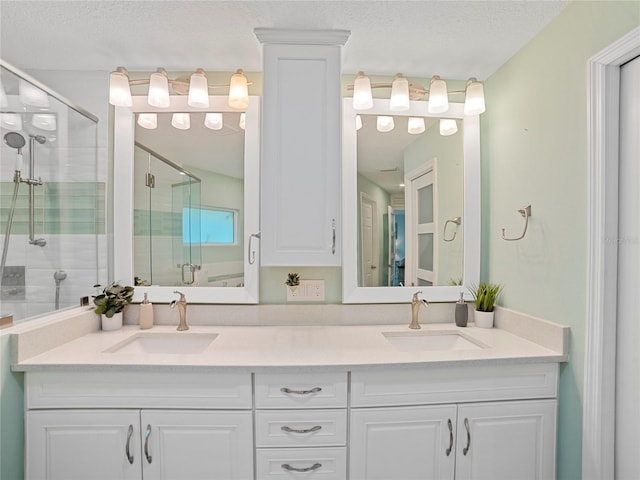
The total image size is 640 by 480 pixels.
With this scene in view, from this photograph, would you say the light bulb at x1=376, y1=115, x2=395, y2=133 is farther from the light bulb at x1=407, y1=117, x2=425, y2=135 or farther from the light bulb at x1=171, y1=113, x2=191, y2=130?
the light bulb at x1=171, y1=113, x2=191, y2=130

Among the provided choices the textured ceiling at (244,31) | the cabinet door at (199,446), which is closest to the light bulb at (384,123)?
the textured ceiling at (244,31)

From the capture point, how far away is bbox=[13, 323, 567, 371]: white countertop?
4.20 ft

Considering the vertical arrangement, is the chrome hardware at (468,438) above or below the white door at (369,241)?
below

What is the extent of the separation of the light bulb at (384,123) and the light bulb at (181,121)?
104 cm

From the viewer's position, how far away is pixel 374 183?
6.04 feet

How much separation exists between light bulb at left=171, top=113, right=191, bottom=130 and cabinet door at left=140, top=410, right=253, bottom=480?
139 centimetres

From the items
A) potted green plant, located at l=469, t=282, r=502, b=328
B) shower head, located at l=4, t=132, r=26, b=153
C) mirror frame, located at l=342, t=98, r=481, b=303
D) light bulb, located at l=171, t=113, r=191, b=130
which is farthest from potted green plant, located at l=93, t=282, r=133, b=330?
potted green plant, located at l=469, t=282, r=502, b=328

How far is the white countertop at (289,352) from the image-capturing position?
128cm

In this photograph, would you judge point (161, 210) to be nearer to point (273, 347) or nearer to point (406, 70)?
point (273, 347)

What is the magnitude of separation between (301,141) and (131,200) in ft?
3.27

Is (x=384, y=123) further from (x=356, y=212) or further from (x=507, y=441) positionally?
(x=507, y=441)

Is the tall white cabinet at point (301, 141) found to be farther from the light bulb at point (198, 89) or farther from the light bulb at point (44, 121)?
the light bulb at point (44, 121)

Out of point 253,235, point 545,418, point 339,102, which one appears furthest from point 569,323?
point 253,235

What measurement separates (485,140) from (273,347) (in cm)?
159
